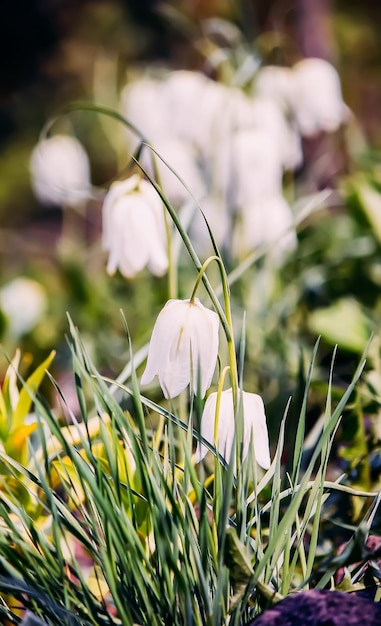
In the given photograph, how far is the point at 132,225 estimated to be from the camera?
784mm

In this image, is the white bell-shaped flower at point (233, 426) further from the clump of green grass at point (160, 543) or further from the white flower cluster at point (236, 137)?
→ the white flower cluster at point (236, 137)

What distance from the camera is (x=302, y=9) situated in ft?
7.36

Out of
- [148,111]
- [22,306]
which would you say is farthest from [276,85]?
[22,306]

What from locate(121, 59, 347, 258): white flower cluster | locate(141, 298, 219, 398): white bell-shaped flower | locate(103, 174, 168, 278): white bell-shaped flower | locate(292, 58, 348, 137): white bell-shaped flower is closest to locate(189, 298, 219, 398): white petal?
locate(141, 298, 219, 398): white bell-shaped flower

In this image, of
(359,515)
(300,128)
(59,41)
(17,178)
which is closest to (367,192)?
(300,128)

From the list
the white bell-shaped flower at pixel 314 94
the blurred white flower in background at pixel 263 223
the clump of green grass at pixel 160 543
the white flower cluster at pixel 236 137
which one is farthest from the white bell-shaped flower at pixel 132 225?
the white bell-shaped flower at pixel 314 94

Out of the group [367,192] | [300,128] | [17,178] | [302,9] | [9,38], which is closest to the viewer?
[367,192]

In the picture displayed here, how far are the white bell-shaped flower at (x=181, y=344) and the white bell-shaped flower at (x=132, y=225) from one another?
0.66 ft

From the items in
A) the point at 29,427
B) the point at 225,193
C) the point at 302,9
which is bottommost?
the point at 29,427

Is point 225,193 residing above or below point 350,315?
above

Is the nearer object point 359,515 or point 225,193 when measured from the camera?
point 359,515

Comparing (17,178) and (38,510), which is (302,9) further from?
(17,178)

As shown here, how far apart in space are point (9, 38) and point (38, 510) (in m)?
4.81

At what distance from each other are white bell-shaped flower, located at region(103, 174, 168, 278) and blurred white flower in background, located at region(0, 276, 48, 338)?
2.59 feet
